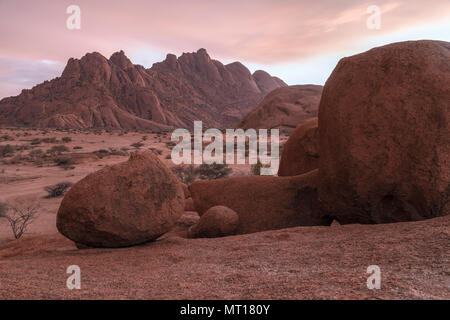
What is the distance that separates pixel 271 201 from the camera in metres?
5.66

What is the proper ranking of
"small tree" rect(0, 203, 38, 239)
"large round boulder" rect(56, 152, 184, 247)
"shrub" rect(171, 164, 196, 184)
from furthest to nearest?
"shrub" rect(171, 164, 196, 184), "small tree" rect(0, 203, 38, 239), "large round boulder" rect(56, 152, 184, 247)

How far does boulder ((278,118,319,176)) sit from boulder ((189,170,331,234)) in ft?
2.85

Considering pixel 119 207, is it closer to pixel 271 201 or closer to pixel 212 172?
pixel 271 201

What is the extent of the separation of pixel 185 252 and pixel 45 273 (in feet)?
4.73

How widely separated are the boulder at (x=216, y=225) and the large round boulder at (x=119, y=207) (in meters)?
0.78

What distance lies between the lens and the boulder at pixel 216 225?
16.8 feet

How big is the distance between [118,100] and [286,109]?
40951mm

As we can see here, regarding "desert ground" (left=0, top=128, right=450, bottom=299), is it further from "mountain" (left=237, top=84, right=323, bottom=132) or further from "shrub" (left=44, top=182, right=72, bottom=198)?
"mountain" (left=237, top=84, right=323, bottom=132)

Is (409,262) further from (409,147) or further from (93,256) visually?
(93,256)

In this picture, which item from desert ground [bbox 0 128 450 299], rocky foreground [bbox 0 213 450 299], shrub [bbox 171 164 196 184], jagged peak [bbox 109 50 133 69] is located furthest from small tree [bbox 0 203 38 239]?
jagged peak [bbox 109 50 133 69]

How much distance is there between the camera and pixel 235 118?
8212cm

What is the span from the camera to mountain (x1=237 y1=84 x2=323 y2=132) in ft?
111

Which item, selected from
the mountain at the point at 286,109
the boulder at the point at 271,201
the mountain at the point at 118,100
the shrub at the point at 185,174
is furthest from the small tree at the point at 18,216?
the mountain at the point at 118,100
